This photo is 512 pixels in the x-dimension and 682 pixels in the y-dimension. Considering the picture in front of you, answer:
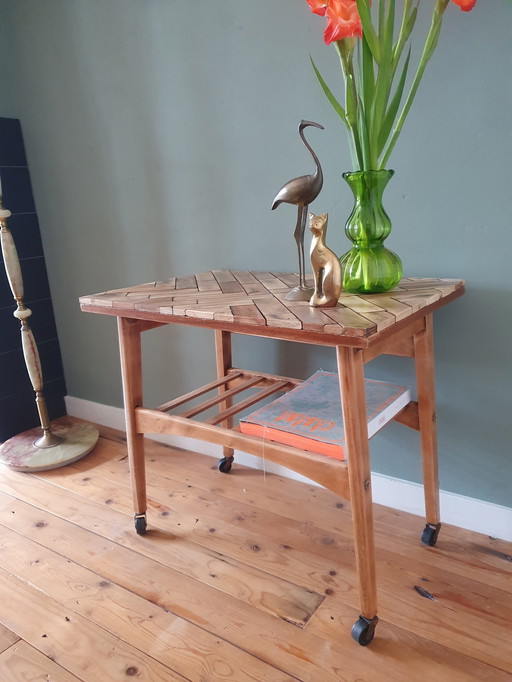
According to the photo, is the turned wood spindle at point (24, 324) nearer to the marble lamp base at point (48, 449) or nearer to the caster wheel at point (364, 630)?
the marble lamp base at point (48, 449)

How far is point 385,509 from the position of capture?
4.47 ft

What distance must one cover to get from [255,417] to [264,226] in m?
0.59

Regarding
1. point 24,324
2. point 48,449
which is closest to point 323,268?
point 24,324

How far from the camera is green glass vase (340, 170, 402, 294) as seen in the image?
Answer: 0.98 metres

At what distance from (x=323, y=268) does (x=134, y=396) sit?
0.58 metres

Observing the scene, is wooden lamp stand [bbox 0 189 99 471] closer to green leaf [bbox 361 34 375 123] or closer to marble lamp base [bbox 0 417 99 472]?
marble lamp base [bbox 0 417 99 472]

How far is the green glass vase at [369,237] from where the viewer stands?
98 cm

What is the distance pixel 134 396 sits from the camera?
1211 mm

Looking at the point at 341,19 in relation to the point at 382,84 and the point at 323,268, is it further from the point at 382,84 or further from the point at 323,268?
the point at 323,268

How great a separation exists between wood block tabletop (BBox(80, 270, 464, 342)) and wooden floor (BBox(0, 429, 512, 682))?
0.59 meters

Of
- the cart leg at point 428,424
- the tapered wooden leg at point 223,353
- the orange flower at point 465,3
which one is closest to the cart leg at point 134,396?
the tapered wooden leg at point 223,353

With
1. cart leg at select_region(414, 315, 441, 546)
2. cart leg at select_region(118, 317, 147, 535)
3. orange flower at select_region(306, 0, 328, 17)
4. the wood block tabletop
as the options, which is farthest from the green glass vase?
cart leg at select_region(118, 317, 147, 535)

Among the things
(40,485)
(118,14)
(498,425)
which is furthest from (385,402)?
(118,14)

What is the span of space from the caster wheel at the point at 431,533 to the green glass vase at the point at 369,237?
592 mm
